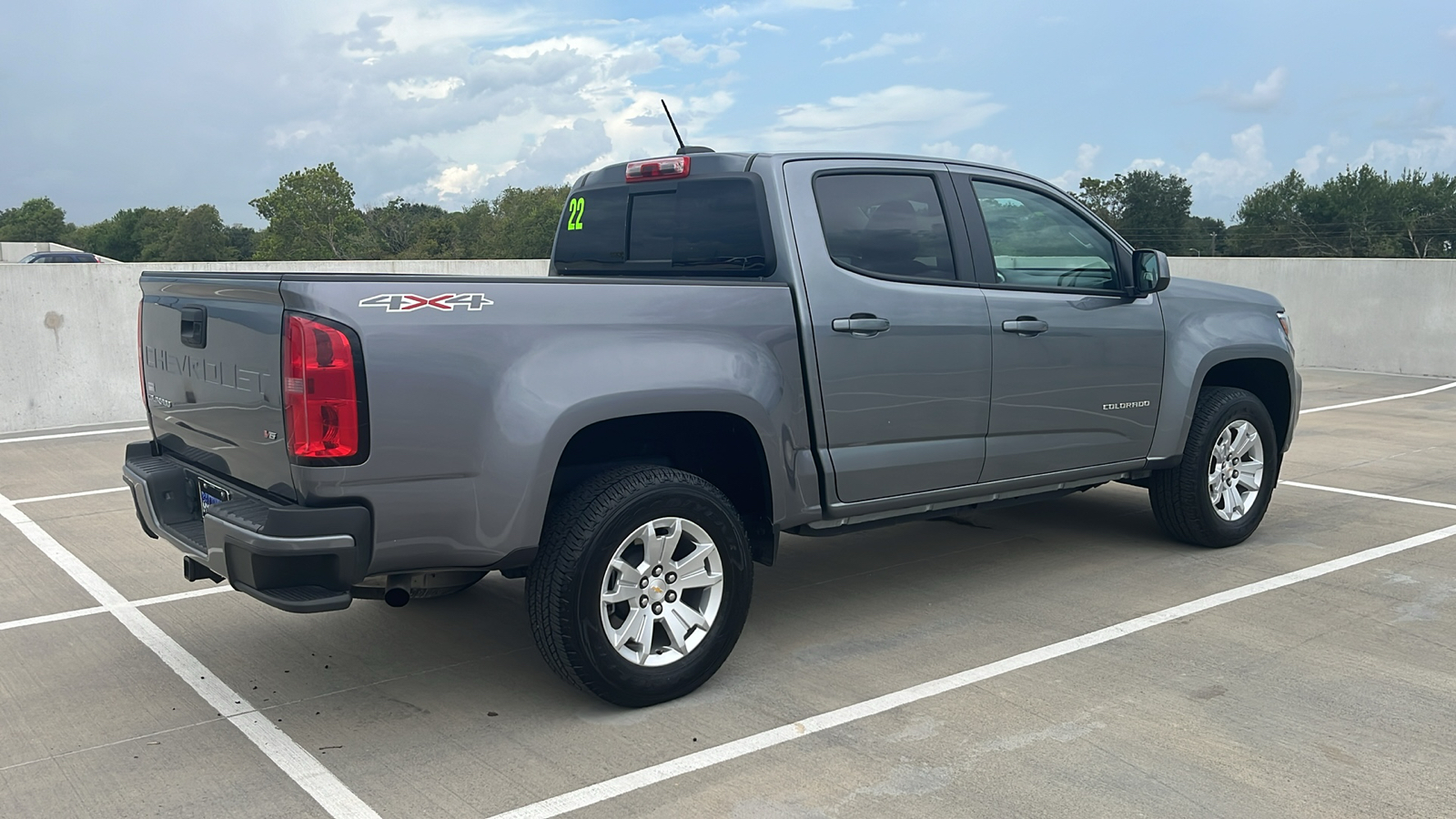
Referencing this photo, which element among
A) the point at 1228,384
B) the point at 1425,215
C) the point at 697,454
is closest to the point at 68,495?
the point at 697,454

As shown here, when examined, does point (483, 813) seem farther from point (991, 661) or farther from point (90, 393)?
point (90, 393)

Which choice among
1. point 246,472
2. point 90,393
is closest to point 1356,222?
point 90,393

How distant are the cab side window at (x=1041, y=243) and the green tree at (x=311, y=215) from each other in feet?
285

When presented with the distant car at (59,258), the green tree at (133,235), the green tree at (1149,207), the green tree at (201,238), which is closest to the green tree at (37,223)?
the green tree at (133,235)

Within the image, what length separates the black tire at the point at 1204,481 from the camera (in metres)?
5.92

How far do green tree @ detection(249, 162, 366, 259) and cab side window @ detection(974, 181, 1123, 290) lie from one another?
87.0 metres

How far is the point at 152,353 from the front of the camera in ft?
14.6

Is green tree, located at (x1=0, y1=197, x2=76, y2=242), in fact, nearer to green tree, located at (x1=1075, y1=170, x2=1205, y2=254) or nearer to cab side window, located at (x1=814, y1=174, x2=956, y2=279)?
green tree, located at (x1=1075, y1=170, x2=1205, y2=254)

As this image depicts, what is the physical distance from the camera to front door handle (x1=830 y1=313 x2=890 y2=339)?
178 inches

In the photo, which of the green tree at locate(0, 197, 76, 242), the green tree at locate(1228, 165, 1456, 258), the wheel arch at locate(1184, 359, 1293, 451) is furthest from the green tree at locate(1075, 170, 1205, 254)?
the green tree at locate(0, 197, 76, 242)

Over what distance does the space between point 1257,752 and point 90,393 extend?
1127 cm

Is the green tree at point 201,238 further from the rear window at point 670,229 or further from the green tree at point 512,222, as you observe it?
the rear window at point 670,229

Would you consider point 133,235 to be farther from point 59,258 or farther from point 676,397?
point 676,397

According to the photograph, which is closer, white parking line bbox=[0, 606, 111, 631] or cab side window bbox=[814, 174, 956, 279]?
cab side window bbox=[814, 174, 956, 279]
